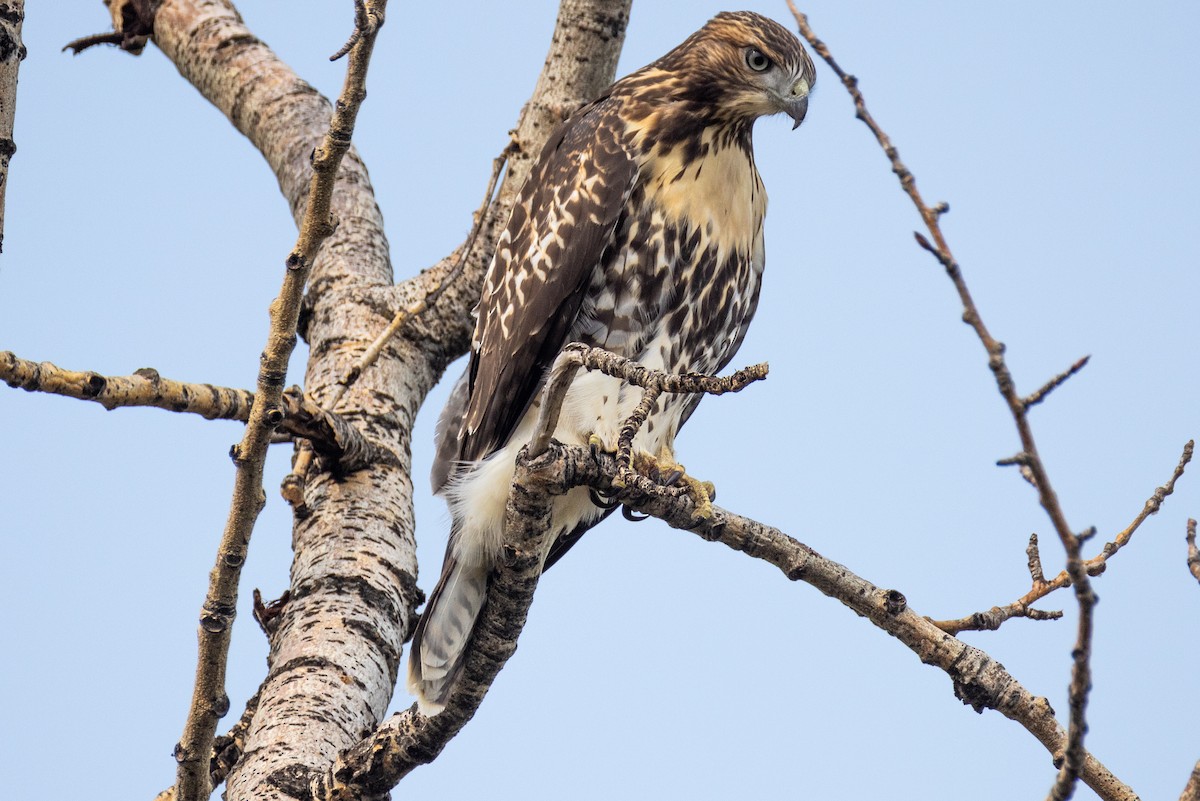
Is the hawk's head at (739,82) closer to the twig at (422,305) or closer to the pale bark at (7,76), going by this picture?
the twig at (422,305)

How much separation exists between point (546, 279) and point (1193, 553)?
226 centimetres

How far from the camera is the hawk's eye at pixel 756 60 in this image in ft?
14.6

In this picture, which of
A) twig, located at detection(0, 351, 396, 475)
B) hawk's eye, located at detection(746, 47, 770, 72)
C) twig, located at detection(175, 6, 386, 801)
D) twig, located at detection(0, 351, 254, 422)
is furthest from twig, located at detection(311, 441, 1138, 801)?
hawk's eye, located at detection(746, 47, 770, 72)

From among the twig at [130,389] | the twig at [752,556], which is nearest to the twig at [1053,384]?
the twig at [752,556]

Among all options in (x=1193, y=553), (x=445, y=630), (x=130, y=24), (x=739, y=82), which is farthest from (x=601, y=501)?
A: (x=130, y=24)

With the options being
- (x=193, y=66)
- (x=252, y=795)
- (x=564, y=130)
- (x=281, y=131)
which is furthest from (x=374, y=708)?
(x=193, y=66)

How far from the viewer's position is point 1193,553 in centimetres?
251

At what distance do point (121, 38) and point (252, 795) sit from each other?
4.55 metres

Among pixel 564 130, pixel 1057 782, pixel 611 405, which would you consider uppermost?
pixel 564 130

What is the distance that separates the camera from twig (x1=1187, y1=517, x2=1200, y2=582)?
8.11 ft

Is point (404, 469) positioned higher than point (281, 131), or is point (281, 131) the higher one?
point (281, 131)

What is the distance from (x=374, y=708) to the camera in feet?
12.0

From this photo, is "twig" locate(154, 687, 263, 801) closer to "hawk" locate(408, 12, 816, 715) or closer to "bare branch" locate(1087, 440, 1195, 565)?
"hawk" locate(408, 12, 816, 715)

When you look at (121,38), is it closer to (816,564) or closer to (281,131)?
(281,131)
